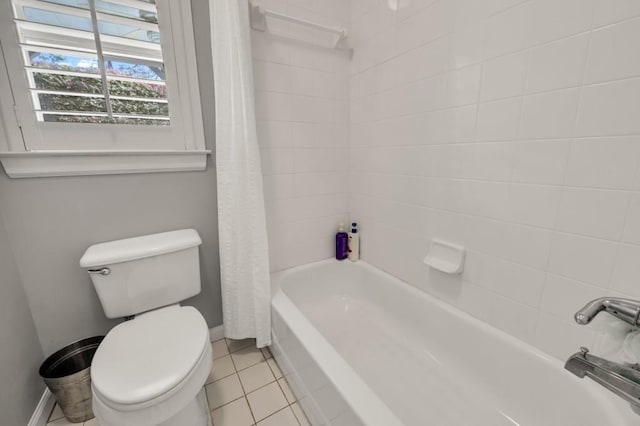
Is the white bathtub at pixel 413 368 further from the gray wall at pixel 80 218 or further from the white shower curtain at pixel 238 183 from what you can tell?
the gray wall at pixel 80 218

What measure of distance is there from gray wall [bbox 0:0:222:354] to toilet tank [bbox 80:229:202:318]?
0.10 metres

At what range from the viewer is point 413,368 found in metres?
1.23

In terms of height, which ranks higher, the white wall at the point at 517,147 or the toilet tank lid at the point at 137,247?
the white wall at the point at 517,147

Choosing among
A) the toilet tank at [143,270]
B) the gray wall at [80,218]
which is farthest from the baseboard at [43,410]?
the toilet tank at [143,270]

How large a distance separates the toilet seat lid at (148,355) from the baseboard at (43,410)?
493 millimetres

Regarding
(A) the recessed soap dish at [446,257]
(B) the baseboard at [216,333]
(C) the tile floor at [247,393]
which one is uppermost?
(A) the recessed soap dish at [446,257]

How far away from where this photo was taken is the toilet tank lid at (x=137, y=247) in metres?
1.04

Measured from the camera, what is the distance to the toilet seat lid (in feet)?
2.52

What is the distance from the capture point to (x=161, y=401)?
2.54 feet

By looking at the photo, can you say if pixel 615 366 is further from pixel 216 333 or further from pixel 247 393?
pixel 216 333

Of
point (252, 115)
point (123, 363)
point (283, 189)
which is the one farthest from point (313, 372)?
point (252, 115)

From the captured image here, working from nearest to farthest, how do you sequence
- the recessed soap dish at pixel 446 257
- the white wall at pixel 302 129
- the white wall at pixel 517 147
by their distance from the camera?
the white wall at pixel 517 147 < the recessed soap dish at pixel 446 257 < the white wall at pixel 302 129

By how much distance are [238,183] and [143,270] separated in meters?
0.56

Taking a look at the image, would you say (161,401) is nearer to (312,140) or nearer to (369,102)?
(312,140)
